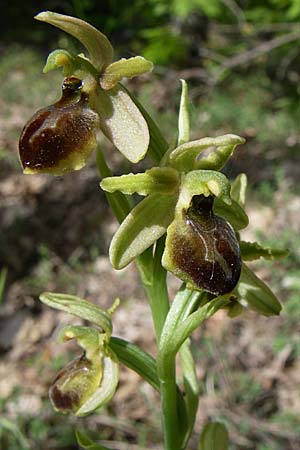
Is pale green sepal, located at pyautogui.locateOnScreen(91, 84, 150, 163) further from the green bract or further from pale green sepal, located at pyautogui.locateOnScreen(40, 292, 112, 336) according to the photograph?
pale green sepal, located at pyautogui.locateOnScreen(40, 292, 112, 336)

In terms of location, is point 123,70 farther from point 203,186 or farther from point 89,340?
point 89,340

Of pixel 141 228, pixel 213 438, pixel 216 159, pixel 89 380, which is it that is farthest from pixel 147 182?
pixel 213 438

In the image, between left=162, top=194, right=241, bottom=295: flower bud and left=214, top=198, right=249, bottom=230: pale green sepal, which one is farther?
left=214, top=198, right=249, bottom=230: pale green sepal

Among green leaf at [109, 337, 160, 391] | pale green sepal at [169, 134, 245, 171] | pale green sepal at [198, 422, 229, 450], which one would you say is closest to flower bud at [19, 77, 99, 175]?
pale green sepal at [169, 134, 245, 171]

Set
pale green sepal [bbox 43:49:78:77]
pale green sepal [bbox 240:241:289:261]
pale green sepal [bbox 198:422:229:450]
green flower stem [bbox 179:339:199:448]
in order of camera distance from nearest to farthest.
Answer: pale green sepal [bbox 43:49:78:77] → pale green sepal [bbox 240:241:289:261] → green flower stem [bbox 179:339:199:448] → pale green sepal [bbox 198:422:229:450]

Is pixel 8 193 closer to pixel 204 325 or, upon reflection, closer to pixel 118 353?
pixel 204 325

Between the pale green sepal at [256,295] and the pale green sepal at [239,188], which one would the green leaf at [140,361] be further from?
the pale green sepal at [239,188]

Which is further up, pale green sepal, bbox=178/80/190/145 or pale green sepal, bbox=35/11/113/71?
pale green sepal, bbox=35/11/113/71
